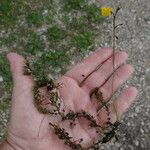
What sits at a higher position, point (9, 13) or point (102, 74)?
point (102, 74)

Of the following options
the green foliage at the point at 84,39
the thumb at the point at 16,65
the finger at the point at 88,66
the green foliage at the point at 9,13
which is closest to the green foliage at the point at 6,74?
the green foliage at the point at 9,13

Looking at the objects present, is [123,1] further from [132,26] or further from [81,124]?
[81,124]

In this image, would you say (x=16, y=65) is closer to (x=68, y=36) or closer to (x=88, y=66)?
(x=88, y=66)

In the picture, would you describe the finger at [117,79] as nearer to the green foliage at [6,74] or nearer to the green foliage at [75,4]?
the green foliage at [6,74]

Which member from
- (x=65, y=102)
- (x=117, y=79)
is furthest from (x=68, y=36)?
(x=65, y=102)

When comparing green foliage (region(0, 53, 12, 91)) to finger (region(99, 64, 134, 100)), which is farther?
green foliage (region(0, 53, 12, 91))

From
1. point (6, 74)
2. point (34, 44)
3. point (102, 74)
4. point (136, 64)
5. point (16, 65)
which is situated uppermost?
point (16, 65)

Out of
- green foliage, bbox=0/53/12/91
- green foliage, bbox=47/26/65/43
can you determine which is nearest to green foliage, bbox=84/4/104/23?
green foliage, bbox=47/26/65/43

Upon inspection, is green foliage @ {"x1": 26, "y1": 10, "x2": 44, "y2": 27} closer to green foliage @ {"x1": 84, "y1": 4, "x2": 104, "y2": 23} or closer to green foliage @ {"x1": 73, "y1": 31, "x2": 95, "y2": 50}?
green foliage @ {"x1": 73, "y1": 31, "x2": 95, "y2": 50}

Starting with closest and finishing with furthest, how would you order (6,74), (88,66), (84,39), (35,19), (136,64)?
(88,66) < (6,74) < (136,64) < (84,39) < (35,19)
